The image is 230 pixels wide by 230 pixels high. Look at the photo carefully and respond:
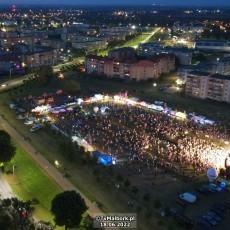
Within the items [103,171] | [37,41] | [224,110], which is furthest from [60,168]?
[37,41]

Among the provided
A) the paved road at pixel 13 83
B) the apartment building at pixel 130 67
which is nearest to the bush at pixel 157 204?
the apartment building at pixel 130 67

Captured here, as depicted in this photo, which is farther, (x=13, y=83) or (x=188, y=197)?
(x=13, y=83)

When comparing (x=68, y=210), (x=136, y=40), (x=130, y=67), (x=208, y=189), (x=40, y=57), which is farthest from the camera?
(x=136, y=40)

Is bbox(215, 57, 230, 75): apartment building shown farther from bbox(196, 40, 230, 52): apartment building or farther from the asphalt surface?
the asphalt surface

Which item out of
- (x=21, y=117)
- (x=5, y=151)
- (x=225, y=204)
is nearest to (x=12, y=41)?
(x=21, y=117)

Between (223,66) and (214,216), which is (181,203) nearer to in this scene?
(214,216)

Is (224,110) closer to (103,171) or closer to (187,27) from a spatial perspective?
(103,171)

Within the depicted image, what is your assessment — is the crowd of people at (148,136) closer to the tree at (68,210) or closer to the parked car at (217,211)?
the parked car at (217,211)
